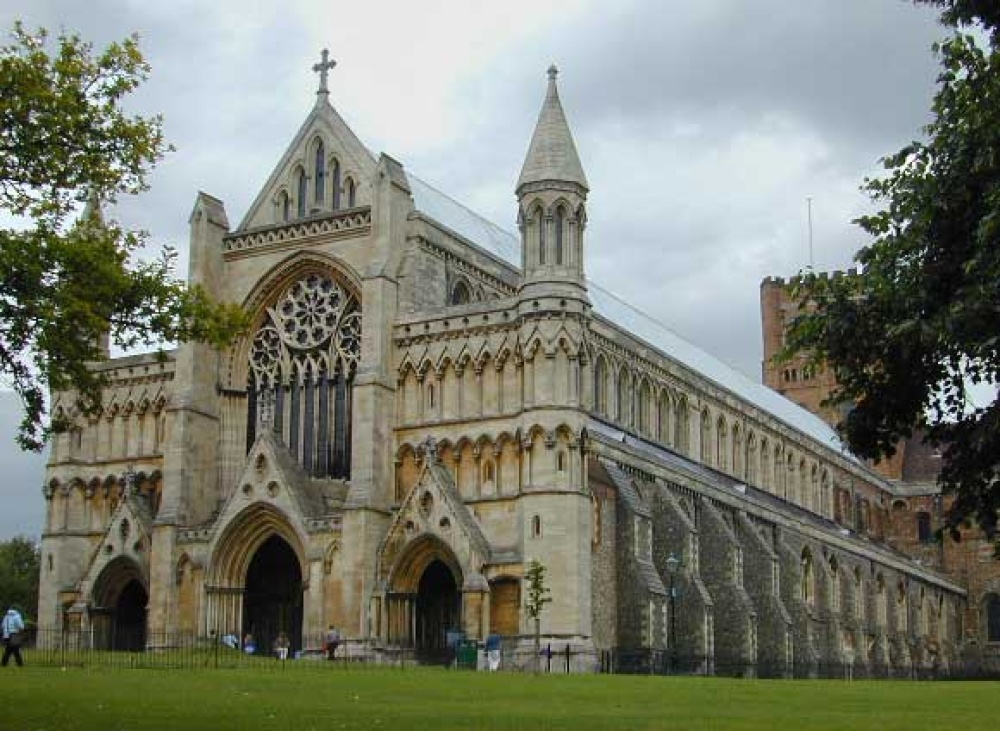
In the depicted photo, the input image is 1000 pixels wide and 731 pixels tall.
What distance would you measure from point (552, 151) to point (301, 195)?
1152 cm

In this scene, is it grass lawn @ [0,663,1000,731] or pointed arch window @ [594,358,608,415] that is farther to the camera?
pointed arch window @ [594,358,608,415]

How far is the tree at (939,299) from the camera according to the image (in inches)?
784

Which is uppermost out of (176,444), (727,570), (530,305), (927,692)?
(530,305)

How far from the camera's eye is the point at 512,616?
161 feet

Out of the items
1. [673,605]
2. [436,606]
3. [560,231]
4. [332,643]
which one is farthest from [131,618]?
[560,231]

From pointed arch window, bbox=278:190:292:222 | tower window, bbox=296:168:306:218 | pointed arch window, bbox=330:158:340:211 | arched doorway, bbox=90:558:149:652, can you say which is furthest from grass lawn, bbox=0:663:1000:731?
pointed arch window, bbox=278:190:292:222

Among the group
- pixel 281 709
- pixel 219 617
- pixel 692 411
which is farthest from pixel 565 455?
pixel 281 709

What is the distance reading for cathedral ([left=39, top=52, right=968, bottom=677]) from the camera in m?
50.2

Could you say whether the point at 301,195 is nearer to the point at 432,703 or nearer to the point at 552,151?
the point at 552,151

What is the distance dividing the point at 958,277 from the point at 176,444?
40185 mm

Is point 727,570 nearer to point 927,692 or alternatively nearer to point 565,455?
point 565,455

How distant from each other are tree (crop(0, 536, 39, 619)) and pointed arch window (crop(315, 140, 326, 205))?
33.0 metres

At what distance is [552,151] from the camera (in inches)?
2087

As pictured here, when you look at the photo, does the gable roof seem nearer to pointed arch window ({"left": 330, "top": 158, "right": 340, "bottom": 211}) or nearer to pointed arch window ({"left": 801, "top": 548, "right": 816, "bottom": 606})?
pointed arch window ({"left": 330, "top": 158, "right": 340, "bottom": 211})
